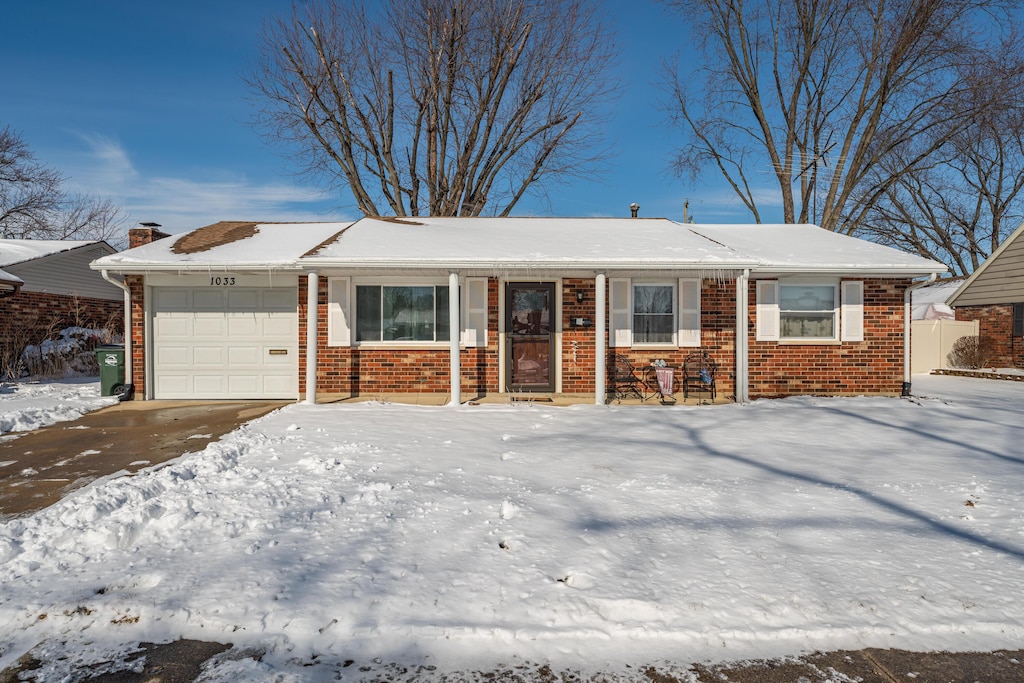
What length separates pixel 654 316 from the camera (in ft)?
35.2

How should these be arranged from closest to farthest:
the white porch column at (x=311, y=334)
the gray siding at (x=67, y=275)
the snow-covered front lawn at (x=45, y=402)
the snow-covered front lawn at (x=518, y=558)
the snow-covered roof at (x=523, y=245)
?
the snow-covered front lawn at (x=518, y=558) < the snow-covered front lawn at (x=45, y=402) < the snow-covered roof at (x=523, y=245) < the white porch column at (x=311, y=334) < the gray siding at (x=67, y=275)

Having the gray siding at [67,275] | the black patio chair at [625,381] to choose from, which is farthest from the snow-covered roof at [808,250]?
the gray siding at [67,275]

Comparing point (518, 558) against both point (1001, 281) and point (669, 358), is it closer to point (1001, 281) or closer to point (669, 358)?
point (669, 358)

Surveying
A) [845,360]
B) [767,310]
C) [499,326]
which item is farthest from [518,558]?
[845,360]

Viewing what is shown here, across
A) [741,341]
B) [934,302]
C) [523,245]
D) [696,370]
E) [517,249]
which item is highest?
[523,245]

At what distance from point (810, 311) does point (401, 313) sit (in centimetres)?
773

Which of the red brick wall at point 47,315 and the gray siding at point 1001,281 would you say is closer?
the red brick wall at point 47,315

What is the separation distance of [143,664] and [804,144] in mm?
26746

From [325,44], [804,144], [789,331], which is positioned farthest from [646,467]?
[804,144]

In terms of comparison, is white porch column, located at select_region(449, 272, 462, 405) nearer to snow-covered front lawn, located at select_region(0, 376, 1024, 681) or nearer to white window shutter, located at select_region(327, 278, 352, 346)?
white window shutter, located at select_region(327, 278, 352, 346)

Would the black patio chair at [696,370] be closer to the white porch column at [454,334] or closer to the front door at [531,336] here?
the front door at [531,336]

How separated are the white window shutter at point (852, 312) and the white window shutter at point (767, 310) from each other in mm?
1246

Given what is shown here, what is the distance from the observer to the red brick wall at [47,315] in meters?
14.5

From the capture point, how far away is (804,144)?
76.8 ft
